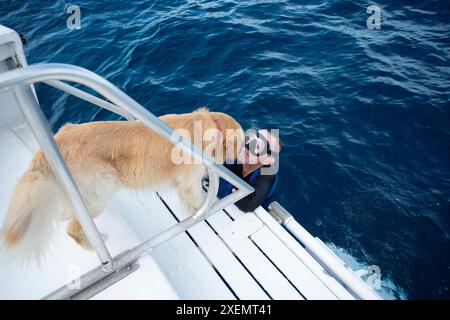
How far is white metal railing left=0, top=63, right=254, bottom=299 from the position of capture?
1228 millimetres

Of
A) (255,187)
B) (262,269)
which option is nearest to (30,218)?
(262,269)

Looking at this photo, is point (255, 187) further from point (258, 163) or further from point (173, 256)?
point (173, 256)

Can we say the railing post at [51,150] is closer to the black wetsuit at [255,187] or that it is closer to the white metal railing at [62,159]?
the white metal railing at [62,159]

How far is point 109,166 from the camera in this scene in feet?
9.12

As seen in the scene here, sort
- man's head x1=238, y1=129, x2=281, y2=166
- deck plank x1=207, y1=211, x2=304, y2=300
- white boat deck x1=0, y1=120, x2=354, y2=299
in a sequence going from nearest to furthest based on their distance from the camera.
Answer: white boat deck x1=0, y1=120, x2=354, y2=299, deck plank x1=207, y1=211, x2=304, y2=300, man's head x1=238, y1=129, x2=281, y2=166

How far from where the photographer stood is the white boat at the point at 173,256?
217 cm

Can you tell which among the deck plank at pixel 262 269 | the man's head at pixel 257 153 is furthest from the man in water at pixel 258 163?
the deck plank at pixel 262 269

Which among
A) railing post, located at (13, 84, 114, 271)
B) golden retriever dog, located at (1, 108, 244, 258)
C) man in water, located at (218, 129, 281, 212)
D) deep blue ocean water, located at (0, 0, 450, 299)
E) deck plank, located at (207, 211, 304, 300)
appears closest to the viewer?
railing post, located at (13, 84, 114, 271)

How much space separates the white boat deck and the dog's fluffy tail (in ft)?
1.54

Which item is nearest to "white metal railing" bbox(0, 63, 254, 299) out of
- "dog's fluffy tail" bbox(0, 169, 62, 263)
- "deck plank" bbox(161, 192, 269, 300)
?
"dog's fluffy tail" bbox(0, 169, 62, 263)

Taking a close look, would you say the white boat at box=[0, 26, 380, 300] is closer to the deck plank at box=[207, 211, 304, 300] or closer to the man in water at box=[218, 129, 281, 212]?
the deck plank at box=[207, 211, 304, 300]

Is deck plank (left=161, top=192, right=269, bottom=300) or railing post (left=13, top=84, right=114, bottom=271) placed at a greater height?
railing post (left=13, top=84, right=114, bottom=271)

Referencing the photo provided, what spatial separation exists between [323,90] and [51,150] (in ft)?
18.9
